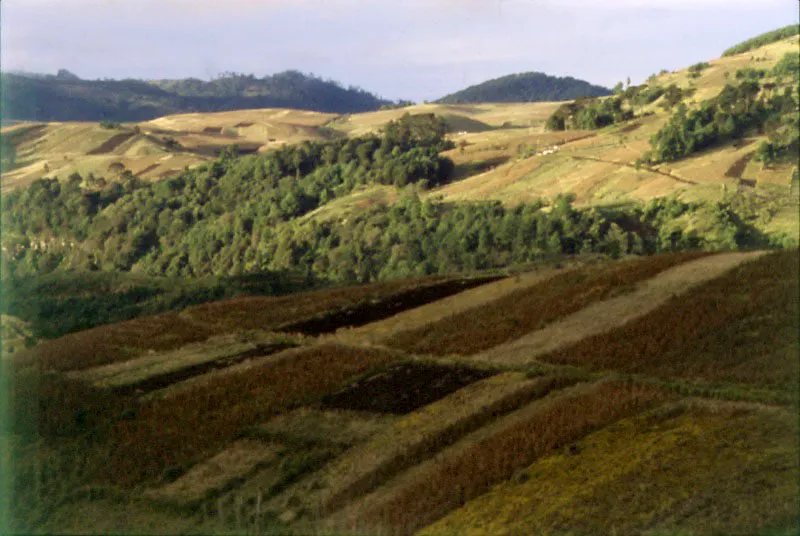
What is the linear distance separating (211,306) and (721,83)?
4120 cm

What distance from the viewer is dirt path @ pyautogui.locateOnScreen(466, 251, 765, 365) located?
51.8 ft

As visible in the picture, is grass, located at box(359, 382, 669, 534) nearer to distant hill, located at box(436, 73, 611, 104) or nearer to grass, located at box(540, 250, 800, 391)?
grass, located at box(540, 250, 800, 391)

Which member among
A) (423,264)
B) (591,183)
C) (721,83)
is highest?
(721,83)

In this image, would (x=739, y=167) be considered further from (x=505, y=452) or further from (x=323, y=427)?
(x=505, y=452)

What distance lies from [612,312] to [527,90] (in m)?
105

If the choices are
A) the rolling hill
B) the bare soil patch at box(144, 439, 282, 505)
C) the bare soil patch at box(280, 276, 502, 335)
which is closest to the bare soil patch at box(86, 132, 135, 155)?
the rolling hill

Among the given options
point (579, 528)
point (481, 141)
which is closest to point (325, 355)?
point (579, 528)

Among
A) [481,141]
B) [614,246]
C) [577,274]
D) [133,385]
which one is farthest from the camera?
[481,141]

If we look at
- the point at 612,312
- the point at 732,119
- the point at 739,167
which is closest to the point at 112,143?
the point at 732,119

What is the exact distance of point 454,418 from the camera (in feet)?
39.0

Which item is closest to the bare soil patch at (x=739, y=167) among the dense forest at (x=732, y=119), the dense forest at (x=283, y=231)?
the dense forest at (x=732, y=119)

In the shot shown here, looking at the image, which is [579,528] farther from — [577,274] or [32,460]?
[577,274]

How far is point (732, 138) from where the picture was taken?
37188 mm

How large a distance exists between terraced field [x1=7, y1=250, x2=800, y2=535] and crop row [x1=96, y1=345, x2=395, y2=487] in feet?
0.16
